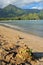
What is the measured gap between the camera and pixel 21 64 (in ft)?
26.2

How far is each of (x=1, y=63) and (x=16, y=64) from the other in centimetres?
82

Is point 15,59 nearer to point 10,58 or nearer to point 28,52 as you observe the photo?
point 10,58

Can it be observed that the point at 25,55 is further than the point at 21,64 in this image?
Yes

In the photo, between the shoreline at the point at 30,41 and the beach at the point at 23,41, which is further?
the shoreline at the point at 30,41

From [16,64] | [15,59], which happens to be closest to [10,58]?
[15,59]

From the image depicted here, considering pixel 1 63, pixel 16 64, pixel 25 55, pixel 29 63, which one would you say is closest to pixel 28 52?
pixel 25 55

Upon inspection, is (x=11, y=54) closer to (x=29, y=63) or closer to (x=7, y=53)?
(x=7, y=53)

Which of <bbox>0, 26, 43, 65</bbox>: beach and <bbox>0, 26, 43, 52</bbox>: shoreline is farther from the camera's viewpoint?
<bbox>0, 26, 43, 52</bbox>: shoreline

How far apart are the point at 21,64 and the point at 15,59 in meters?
0.72

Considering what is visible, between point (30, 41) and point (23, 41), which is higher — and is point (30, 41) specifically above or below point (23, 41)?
below

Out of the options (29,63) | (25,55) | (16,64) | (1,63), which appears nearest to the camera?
(1,63)

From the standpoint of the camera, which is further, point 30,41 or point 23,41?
point 30,41

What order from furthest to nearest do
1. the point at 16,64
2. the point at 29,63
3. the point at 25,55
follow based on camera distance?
the point at 25,55 → the point at 29,63 → the point at 16,64

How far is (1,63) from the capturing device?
7398 millimetres
